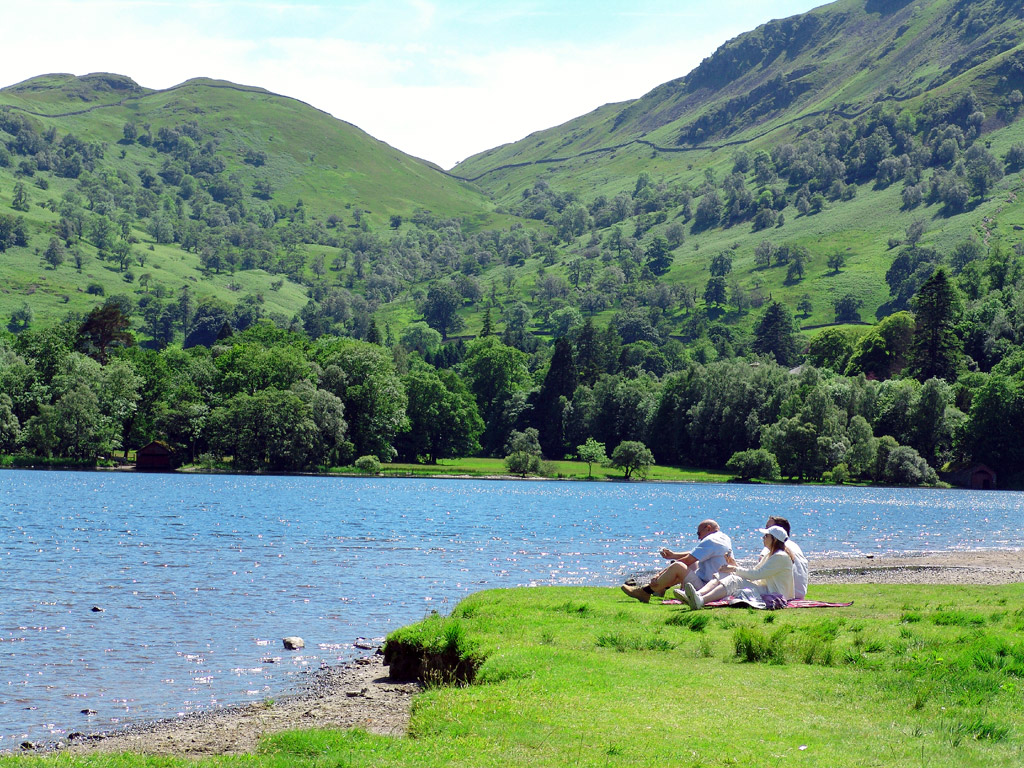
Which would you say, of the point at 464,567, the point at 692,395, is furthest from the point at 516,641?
the point at 692,395

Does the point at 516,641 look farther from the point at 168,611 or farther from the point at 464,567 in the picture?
the point at 464,567

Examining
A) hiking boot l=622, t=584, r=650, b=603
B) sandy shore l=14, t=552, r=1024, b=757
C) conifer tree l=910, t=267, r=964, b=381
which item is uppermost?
conifer tree l=910, t=267, r=964, b=381

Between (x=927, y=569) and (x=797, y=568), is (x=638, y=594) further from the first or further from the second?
(x=927, y=569)

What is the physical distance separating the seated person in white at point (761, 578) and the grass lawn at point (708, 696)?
73 cm

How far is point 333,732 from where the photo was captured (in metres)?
14.0

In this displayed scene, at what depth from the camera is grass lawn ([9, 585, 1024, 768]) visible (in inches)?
460

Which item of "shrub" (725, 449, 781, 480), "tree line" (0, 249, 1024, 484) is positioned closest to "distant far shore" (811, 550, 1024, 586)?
"shrub" (725, 449, 781, 480)

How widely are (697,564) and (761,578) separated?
1.49 m

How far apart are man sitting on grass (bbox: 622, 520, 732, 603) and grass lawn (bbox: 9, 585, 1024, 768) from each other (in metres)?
1.49

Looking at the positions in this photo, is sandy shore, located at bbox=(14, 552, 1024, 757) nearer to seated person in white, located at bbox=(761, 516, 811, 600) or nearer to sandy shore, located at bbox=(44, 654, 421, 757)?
sandy shore, located at bbox=(44, 654, 421, 757)

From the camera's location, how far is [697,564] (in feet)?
76.6

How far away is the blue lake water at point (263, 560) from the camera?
2141cm

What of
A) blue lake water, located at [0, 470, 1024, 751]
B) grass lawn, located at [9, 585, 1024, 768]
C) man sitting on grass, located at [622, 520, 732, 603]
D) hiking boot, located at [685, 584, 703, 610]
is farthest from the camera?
man sitting on grass, located at [622, 520, 732, 603]

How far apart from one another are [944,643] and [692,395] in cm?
14790
